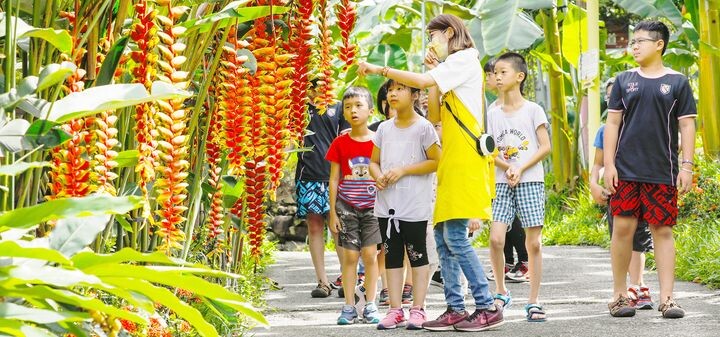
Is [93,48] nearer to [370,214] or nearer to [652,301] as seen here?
[370,214]

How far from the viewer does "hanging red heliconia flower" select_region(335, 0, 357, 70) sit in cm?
282

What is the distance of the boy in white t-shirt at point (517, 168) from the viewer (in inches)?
235

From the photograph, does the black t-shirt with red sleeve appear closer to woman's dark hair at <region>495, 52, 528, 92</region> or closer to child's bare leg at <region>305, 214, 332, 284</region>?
woman's dark hair at <region>495, 52, 528, 92</region>

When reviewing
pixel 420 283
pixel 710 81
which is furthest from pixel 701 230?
pixel 420 283

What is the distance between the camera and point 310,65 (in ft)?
9.29

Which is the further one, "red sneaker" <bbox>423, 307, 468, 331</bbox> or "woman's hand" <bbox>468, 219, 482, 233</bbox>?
"woman's hand" <bbox>468, 219, 482, 233</bbox>

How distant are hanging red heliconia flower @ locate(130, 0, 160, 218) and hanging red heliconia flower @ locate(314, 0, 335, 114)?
0.67 m

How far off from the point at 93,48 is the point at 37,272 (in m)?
0.85

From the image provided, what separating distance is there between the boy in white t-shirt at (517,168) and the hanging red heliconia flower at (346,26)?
10.7 ft

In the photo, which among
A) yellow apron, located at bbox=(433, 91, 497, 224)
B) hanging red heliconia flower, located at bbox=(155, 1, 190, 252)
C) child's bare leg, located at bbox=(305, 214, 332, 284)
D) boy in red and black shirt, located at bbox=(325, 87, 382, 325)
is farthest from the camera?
child's bare leg, located at bbox=(305, 214, 332, 284)

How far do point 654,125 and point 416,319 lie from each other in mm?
1590

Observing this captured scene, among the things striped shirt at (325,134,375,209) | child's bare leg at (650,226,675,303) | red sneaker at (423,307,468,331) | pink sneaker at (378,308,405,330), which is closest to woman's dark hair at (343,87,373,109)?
striped shirt at (325,134,375,209)

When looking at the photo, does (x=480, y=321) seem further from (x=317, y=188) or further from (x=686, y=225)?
(x=686, y=225)

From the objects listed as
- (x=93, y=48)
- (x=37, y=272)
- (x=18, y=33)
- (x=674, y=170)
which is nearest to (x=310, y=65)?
(x=93, y=48)
